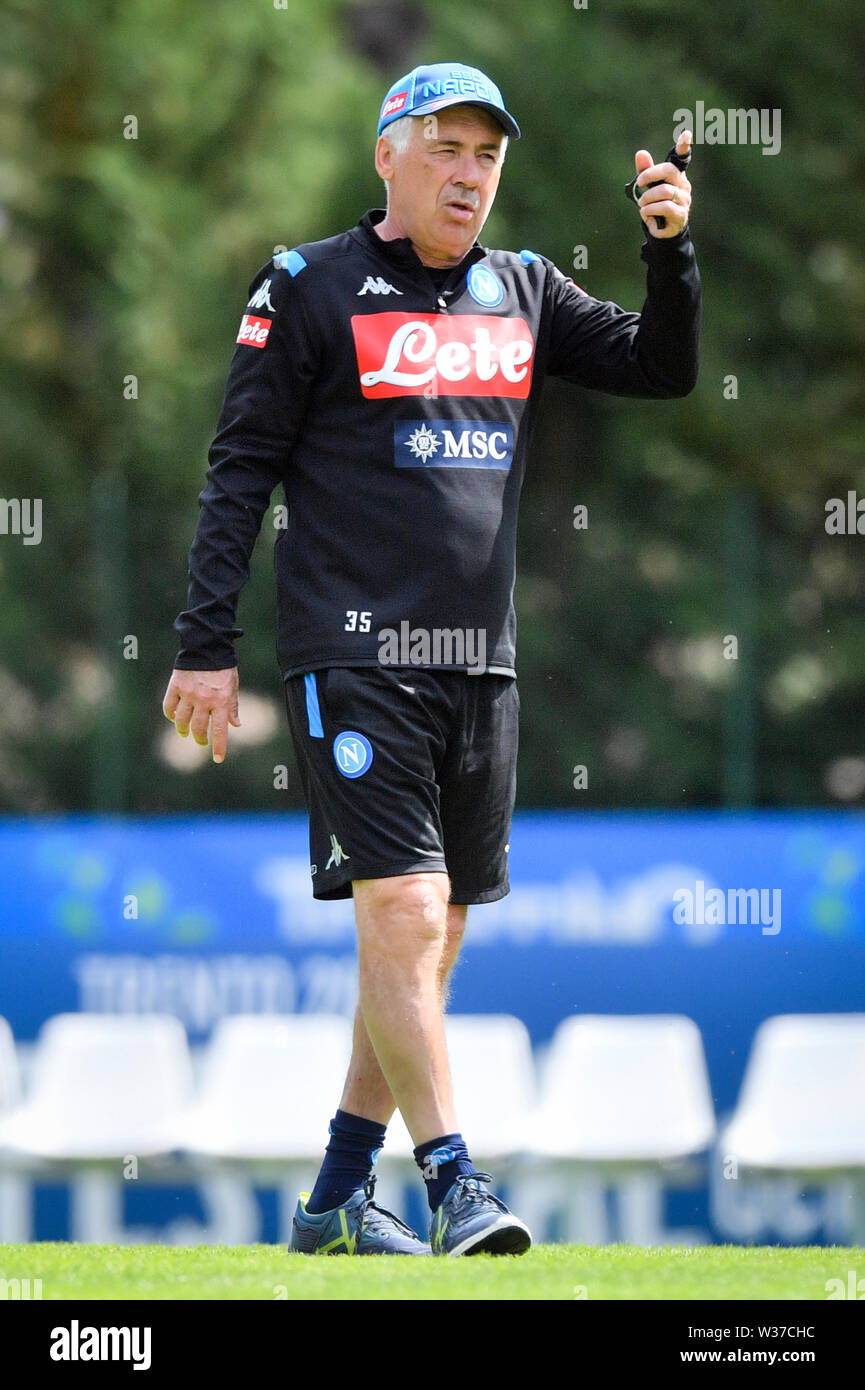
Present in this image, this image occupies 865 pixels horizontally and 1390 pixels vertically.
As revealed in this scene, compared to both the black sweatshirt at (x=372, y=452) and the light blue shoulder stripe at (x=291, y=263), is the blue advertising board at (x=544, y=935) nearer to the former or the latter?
the black sweatshirt at (x=372, y=452)

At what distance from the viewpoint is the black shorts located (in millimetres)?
3439

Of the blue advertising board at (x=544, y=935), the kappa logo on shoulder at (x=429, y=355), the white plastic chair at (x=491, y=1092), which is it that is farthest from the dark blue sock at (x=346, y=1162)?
the blue advertising board at (x=544, y=935)

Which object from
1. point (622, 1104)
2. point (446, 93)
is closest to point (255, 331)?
point (446, 93)

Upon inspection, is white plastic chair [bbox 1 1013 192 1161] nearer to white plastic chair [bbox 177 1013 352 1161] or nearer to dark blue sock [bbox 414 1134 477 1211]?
white plastic chair [bbox 177 1013 352 1161]

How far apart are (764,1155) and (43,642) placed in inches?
178

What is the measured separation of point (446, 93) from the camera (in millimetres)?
3549

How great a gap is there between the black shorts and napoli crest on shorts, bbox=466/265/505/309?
0.68 m

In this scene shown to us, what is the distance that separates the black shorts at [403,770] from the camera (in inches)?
135

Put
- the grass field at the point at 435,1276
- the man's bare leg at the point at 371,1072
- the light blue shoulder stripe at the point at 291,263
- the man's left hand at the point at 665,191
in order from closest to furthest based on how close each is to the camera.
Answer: the grass field at the point at 435,1276 → the man's left hand at the point at 665,191 → the light blue shoulder stripe at the point at 291,263 → the man's bare leg at the point at 371,1072

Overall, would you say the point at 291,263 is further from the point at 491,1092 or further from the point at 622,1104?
the point at 622,1104

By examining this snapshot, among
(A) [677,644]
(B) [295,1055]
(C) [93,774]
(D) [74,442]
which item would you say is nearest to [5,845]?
(B) [295,1055]

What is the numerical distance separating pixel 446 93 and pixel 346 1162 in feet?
6.24

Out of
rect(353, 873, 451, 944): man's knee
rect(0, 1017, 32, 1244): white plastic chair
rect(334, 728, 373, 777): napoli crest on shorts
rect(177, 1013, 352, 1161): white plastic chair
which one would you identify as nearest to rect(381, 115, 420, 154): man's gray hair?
rect(334, 728, 373, 777): napoli crest on shorts

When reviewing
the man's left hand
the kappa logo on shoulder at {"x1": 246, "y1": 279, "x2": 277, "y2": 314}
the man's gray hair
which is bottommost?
the kappa logo on shoulder at {"x1": 246, "y1": 279, "x2": 277, "y2": 314}
